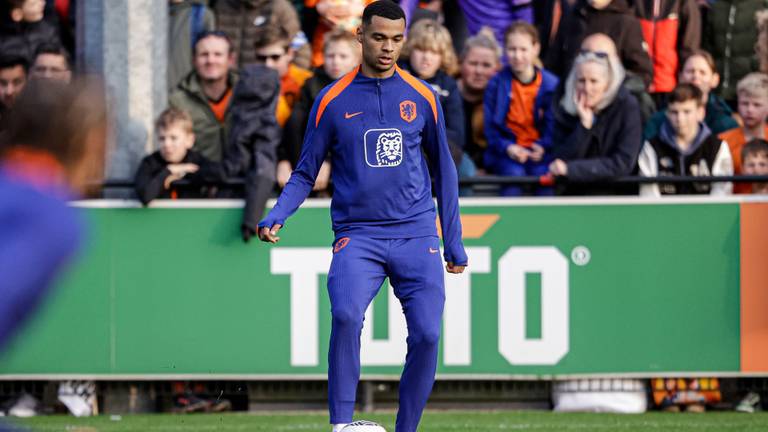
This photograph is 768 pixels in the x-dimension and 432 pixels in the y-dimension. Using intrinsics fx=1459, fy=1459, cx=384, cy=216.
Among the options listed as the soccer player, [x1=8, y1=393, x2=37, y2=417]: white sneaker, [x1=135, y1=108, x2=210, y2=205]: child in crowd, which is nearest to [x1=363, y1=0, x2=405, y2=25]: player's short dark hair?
the soccer player

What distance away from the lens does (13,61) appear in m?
11.4

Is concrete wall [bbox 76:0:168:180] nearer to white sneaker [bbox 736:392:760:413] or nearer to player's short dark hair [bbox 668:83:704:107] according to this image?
player's short dark hair [bbox 668:83:704:107]

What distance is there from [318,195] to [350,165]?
3.30 m

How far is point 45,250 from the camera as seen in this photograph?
3.04 m

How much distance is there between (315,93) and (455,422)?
2685 millimetres

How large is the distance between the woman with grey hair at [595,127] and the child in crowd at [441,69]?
697 mm

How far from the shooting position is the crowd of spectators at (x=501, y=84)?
34.7 ft

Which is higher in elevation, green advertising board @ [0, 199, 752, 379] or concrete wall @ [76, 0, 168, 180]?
concrete wall @ [76, 0, 168, 180]

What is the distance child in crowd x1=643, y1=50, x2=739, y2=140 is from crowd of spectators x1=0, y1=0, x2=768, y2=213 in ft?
0.04

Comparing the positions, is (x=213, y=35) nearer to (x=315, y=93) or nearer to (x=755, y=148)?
(x=315, y=93)

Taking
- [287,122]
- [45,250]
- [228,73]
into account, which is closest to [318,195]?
[287,122]

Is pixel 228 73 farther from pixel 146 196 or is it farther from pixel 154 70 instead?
pixel 146 196

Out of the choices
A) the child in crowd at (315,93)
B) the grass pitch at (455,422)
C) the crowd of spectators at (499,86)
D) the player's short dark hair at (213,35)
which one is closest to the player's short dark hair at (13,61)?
the crowd of spectators at (499,86)

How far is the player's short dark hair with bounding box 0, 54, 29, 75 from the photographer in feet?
37.4
